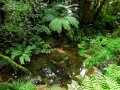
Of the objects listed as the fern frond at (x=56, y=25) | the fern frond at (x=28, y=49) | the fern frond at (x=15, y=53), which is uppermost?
the fern frond at (x=56, y=25)

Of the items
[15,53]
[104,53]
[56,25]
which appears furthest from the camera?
[56,25]

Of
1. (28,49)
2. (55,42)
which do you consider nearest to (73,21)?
(55,42)

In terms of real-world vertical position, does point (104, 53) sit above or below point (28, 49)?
above

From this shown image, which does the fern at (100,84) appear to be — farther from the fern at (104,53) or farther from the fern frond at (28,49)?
the fern frond at (28,49)

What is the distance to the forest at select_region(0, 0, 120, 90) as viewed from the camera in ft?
24.1

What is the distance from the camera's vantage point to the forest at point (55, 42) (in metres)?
7.36

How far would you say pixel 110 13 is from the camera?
10.8m

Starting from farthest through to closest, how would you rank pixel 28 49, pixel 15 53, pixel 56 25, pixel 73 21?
pixel 73 21 < pixel 56 25 < pixel 28 49 < pixel 15 53

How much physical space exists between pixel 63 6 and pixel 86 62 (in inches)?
114

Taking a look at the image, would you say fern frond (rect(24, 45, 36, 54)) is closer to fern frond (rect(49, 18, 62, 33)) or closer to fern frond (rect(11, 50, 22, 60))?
fern frond (rect(11, 50, 22, 60))

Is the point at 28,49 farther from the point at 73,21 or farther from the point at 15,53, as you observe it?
the point at 73,21

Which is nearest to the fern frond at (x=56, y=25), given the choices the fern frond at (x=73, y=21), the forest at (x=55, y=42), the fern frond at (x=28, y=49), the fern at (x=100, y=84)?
the forest at (x=55, y=42)

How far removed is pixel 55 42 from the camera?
9406 mm

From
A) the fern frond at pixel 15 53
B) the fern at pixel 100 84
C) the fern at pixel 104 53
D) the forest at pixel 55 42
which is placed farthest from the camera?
the fern frond at pixel 15 53
